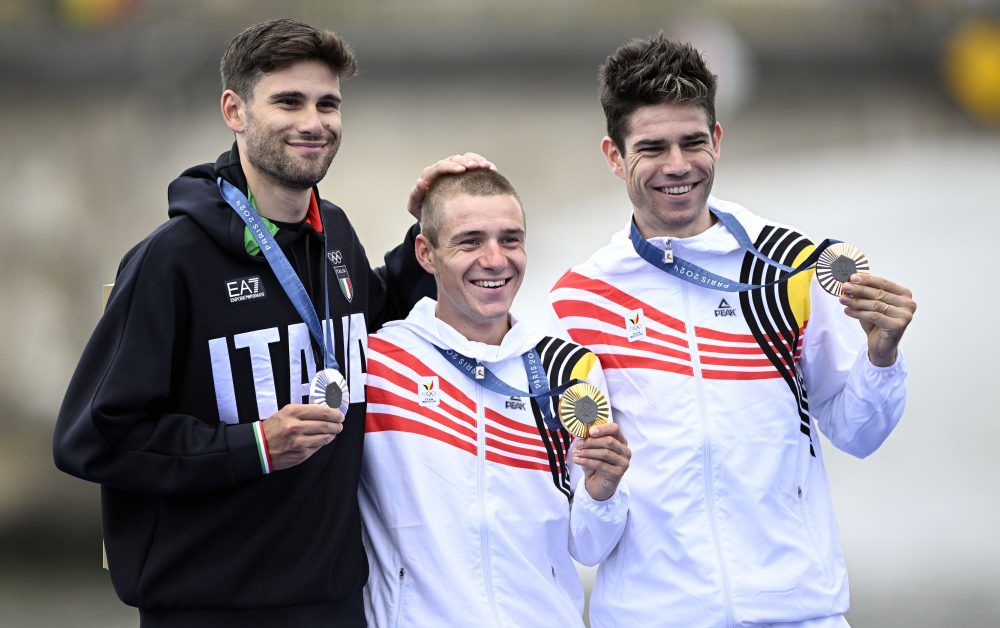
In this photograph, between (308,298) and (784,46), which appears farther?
(784,46)

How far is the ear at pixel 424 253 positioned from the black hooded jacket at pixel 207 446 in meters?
0.45

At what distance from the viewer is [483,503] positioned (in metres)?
2.95

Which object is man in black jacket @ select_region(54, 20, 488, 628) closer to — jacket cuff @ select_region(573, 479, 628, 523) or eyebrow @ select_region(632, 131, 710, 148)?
jacket cuff @ select_region(573, 479, 628, 523)

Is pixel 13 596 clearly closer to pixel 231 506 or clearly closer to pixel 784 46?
pixel 231 506

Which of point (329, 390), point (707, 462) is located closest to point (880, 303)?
point (707, 462)

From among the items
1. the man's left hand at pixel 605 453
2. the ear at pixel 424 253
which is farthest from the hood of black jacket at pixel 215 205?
the man's left hand at pixel 605 453

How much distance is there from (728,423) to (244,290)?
136 cm

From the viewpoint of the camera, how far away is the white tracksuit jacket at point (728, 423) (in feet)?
9.75

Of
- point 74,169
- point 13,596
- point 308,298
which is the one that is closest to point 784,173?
point 74,169

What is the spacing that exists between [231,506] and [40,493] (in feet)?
20.5

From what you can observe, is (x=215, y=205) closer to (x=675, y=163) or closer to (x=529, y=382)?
(x=529, y=382)

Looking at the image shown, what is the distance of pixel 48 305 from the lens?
8.20m

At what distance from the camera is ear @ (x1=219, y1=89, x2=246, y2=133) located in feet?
9.78

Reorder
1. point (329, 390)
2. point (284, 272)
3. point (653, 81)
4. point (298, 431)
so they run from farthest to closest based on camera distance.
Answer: point (653, 81) < point (284, 272) < point (329, 390) < point (298, 431)
